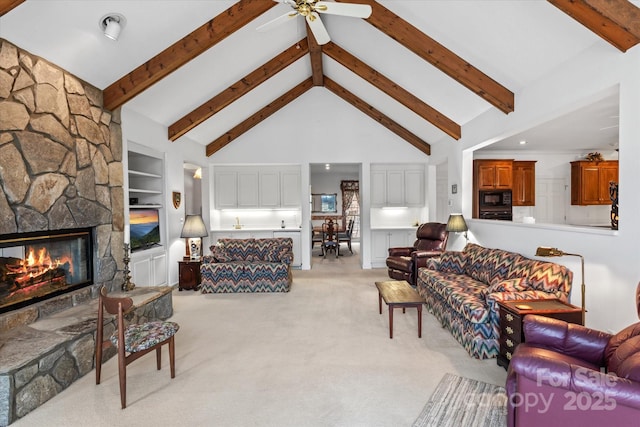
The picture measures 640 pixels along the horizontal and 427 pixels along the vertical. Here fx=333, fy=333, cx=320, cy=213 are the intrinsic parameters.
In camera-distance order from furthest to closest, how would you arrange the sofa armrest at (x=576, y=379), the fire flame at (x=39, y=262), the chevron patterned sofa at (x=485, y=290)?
the fire flame at (x=39, y=262) → the chevron patterned sofa at (x=485, y=290) → the sofa armrest at (x=576, y=379)

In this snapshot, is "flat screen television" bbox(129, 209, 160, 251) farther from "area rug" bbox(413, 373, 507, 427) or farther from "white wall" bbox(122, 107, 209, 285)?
"area rug" bbox(413, 373, 507, 427)

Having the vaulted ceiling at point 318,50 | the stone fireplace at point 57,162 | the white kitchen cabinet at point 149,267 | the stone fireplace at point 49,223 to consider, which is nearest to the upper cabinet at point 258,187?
the vaulted ceiling at point 318,50

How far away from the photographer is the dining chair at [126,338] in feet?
7.62

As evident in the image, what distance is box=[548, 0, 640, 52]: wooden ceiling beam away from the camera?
238cm

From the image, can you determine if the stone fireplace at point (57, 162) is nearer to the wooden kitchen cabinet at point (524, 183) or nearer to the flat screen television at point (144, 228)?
the flat screen television at point (144, 228)

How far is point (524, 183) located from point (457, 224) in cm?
241

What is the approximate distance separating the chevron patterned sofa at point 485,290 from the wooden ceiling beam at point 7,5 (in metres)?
4.43

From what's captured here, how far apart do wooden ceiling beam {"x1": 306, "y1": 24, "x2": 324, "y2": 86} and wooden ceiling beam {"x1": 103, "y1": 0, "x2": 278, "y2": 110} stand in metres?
1.25

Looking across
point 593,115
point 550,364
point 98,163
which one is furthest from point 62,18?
point 593,115

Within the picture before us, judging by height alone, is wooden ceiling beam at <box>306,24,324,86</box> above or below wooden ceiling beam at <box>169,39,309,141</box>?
above

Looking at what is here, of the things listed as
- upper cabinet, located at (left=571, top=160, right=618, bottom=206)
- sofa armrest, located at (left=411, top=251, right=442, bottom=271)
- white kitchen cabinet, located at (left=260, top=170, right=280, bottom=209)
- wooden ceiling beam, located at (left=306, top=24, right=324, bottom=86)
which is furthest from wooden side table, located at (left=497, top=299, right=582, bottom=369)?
white kitchen cabinet, located at (left=260, top=170, right=280, bottom=209)

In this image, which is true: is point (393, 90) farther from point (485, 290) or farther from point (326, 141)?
point (485, 290)

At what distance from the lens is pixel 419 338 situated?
351 centimetres

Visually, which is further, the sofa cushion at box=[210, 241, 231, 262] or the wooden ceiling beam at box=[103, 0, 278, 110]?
the sofa cushion at box=[210, 241, 231, 262]
